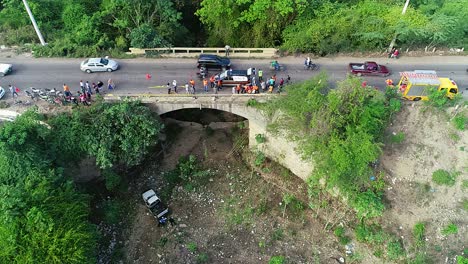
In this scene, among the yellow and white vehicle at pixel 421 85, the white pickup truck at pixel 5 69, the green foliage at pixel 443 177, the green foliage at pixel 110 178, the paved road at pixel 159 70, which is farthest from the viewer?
the white pickup truck at pixel 5 69

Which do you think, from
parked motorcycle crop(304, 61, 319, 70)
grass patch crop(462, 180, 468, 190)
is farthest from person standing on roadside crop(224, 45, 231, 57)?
grass patch crop(462, 180, 468, 190)

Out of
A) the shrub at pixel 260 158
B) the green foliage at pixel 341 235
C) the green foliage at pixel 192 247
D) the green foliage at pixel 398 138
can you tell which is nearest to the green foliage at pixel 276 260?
the green foliage at pixel 341 235

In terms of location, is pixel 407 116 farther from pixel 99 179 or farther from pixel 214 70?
pixel 99 179

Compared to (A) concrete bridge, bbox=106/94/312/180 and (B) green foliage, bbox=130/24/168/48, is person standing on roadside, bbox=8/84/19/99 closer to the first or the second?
(A) concrete bridge, bbox=106/94/312/180

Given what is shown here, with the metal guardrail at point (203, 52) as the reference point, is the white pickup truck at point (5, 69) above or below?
below

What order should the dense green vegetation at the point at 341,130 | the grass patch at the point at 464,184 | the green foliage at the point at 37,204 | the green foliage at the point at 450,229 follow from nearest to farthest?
the green foliage at the point at 37,204
the dense green vegetation at the point at 341,130
the green foliage at the point at 450,229
the grass patch at the point at 464,184

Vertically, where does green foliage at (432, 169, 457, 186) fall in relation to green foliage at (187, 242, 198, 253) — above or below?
above

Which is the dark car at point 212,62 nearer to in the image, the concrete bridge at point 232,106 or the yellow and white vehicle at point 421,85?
the concrete bridge at point 232,106
